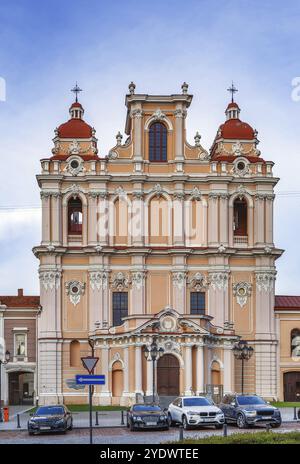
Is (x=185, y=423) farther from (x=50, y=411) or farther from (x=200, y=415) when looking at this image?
(x=50, y=411)

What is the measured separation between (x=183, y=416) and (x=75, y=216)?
1563 inches

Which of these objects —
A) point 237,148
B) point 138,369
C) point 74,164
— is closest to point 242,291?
point 237,148

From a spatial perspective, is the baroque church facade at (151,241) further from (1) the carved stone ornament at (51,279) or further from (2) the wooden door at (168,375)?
(2) the wooden door at (168,375)

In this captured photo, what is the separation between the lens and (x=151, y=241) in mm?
78125

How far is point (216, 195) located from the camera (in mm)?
77750

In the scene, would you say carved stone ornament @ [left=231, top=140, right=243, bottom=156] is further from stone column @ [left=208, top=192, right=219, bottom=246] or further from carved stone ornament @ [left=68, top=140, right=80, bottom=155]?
carved stone ornament @ [left=68, top=140, right=80, bottom=155]

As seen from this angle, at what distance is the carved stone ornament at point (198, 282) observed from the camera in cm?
7769


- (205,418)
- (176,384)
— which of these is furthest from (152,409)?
(176,384)

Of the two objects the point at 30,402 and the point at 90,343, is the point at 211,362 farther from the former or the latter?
the point at 30,402

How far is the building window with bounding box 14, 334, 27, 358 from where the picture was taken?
261ft

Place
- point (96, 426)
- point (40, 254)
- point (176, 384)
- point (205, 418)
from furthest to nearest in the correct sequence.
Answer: point (40, 254), point (176, 384), point (96, 426), point (205, 418)

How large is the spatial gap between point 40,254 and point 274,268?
19.2m

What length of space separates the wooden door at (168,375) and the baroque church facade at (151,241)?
5596mm

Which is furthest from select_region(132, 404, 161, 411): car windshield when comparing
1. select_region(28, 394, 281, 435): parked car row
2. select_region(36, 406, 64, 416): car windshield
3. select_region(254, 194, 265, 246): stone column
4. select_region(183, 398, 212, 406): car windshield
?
select_region(254, 194, 265, 246): stone column
